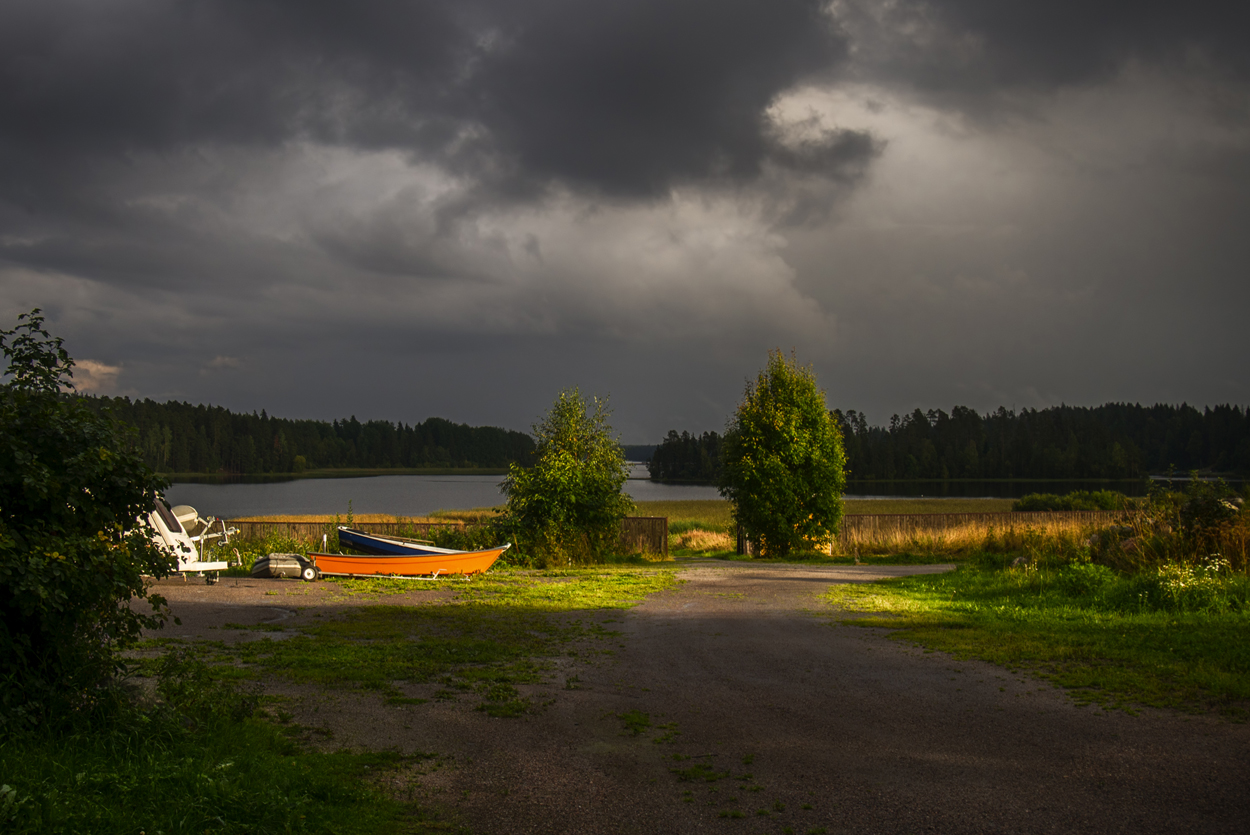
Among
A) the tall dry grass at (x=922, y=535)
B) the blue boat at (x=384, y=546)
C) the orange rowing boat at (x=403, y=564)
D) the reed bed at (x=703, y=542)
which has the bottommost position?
the reed bed at (x=703, y=542)

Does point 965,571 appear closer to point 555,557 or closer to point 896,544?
point 555,557

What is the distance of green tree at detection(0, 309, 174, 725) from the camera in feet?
14.5

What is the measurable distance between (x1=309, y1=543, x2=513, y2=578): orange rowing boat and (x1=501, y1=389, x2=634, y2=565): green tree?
10.7 feet

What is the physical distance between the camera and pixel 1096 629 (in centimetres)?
941

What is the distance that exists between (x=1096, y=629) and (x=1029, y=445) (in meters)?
150

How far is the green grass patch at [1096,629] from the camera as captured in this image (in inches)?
269

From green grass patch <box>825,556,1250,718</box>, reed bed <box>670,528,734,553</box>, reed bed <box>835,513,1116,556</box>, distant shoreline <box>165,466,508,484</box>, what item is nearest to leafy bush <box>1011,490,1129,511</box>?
reed bed <box>835,513,1116,556</box>

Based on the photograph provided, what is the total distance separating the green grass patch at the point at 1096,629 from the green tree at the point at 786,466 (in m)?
13.0

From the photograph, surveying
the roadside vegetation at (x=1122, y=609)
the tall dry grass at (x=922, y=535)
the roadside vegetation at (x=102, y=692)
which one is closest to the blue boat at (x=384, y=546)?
the roadside vegetation at (x=1122, y=609)

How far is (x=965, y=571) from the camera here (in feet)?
53.7

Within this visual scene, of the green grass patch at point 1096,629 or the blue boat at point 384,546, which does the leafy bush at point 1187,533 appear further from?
the blue boat at point 384,546

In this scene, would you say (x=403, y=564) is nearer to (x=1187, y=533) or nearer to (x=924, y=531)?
(x=1187, y=533)

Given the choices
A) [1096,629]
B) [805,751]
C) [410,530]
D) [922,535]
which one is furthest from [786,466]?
[805,751]

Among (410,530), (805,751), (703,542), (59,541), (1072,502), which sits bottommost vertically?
(703,542)
